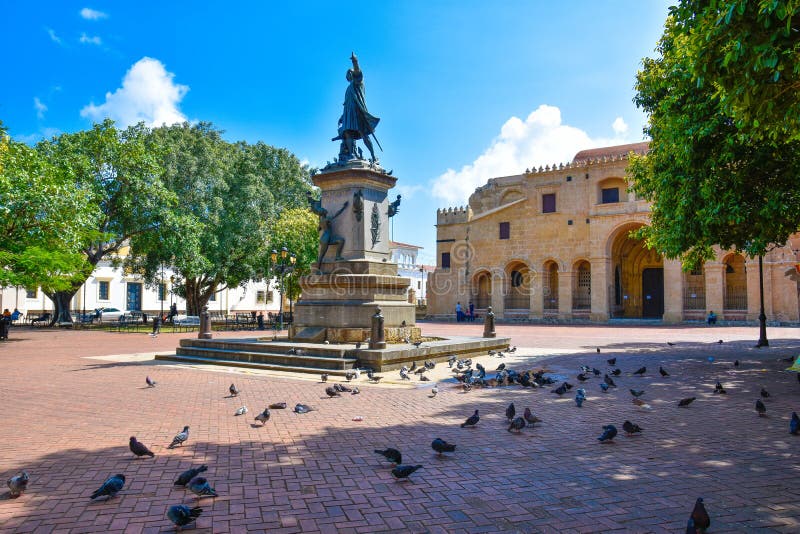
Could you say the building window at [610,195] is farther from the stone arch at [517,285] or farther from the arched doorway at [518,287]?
the arched doorway at [518,287]

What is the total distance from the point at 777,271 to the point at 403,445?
117ft

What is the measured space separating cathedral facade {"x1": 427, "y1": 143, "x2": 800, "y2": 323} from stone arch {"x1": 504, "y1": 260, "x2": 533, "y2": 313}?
0.27 feet

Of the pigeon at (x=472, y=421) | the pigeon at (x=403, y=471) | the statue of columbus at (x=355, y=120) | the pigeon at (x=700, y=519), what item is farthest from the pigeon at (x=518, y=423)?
the statue of columbus at (x=355, y=120)

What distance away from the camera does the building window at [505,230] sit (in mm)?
43812

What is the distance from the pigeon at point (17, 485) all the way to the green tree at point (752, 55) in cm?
720

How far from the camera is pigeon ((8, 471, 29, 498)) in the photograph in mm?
4250

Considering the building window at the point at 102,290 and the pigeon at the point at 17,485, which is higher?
the building window at the point at 102,290

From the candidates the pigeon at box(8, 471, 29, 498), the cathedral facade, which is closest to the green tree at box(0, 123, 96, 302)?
the pigeon at box(8, 471, 29, 498)

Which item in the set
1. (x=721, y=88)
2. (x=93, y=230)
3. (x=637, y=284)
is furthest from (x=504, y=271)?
(x=721, y=88)

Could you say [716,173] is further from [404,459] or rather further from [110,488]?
[110,488]

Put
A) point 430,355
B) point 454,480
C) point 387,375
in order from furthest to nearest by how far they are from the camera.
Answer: point 430,355 < point 387,375 < point 454,480

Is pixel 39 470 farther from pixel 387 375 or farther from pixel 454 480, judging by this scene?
pixel 387 375

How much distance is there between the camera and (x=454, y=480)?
4.76 m

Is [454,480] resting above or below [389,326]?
below
